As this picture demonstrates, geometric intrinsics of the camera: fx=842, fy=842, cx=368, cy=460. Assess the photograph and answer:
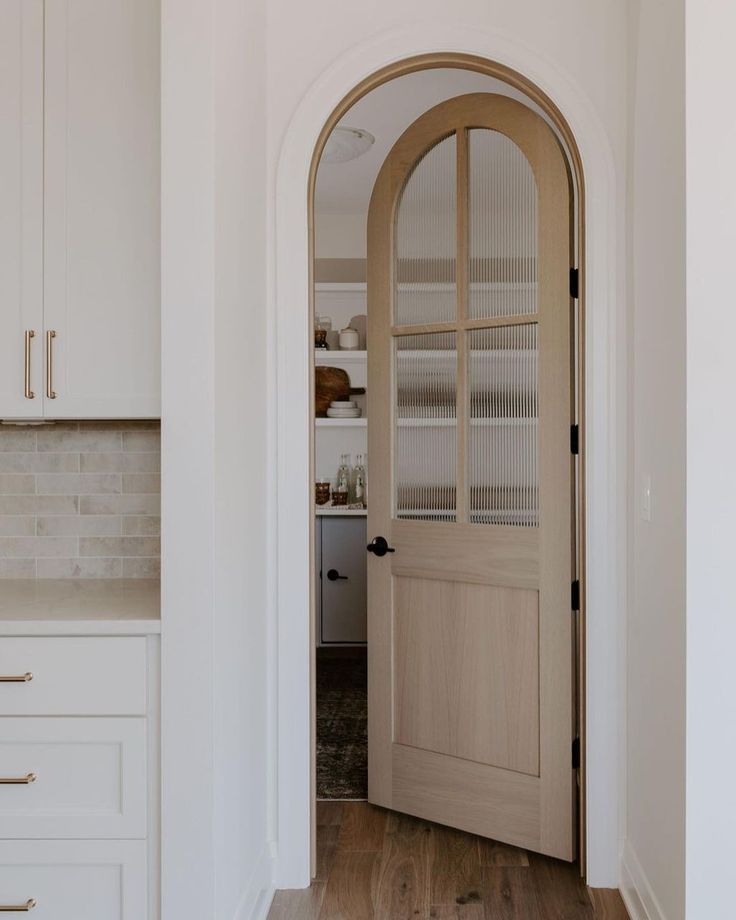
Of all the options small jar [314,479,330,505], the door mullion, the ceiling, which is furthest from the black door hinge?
small jar [314,479,330,505]

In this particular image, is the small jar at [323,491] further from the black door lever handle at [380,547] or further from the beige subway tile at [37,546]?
the beige subway tile at [37,546]

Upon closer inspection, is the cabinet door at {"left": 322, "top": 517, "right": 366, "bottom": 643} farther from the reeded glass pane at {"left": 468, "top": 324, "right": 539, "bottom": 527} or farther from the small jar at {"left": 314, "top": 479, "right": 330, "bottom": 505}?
the reeded glass pane at {"left": 468, "top": 324, "right": 539, "bottom": 527}

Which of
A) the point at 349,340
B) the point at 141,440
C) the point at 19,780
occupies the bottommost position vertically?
the point at 19,780

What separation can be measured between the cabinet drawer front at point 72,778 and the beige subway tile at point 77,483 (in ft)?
2.38

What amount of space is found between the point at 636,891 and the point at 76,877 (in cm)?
141

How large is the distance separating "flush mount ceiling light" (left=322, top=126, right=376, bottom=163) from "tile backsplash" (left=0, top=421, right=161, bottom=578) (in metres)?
2.11

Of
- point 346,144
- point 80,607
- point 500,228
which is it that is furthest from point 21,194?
point 346,144

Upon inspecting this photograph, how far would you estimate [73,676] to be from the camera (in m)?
1.81

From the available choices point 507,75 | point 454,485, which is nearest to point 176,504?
point 454,485

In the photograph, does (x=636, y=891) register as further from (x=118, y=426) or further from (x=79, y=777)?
(x=118, y=426)

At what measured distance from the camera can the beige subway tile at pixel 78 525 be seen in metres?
2.36

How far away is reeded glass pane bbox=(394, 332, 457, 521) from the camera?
109 inches

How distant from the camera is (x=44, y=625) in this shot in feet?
5.91

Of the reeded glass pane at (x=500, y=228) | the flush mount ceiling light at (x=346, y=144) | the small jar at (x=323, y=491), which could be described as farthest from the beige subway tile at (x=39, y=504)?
the small jar at (x=323, y=491)
